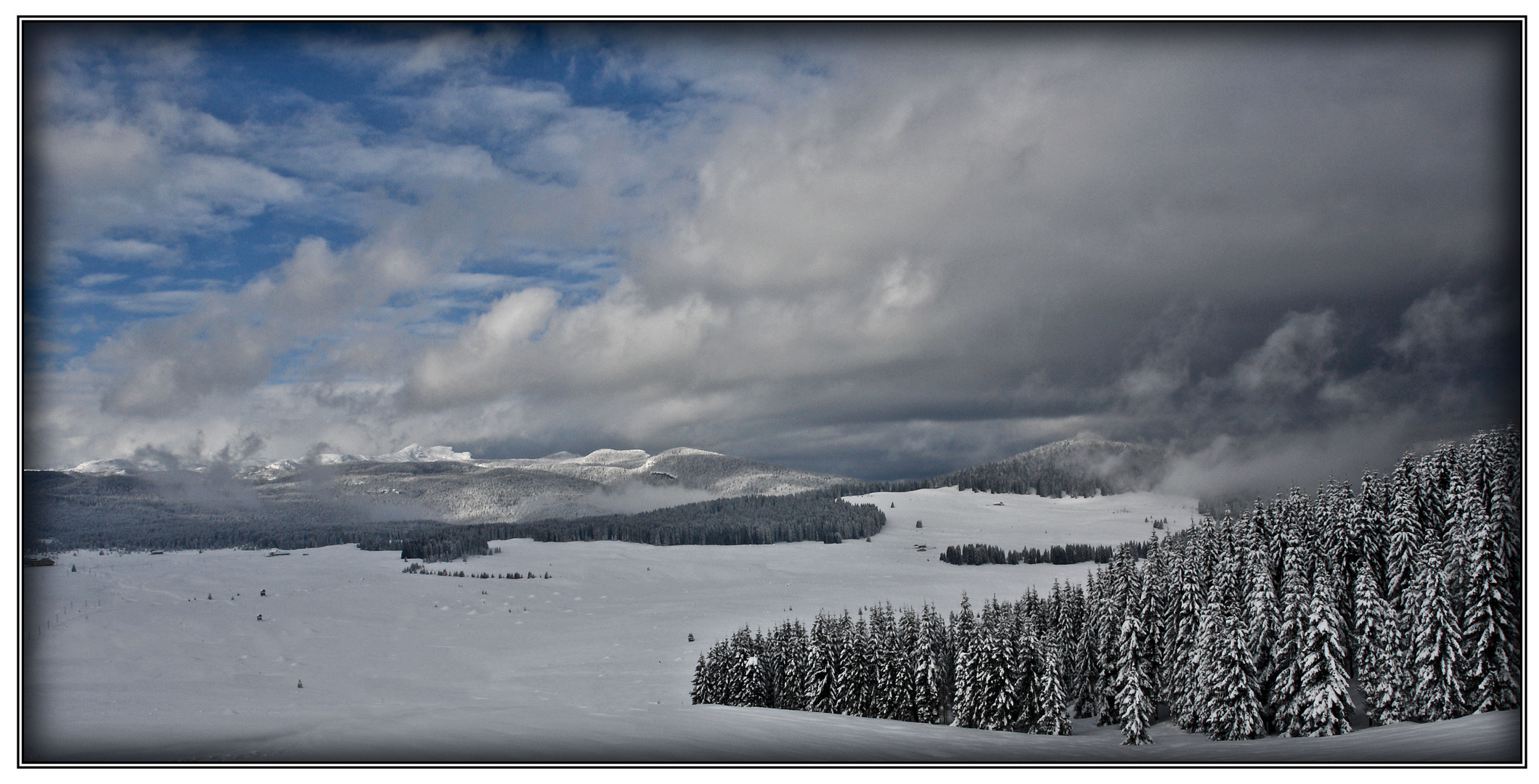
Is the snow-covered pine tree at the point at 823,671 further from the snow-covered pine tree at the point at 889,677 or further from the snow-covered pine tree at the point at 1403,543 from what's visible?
the snow-covered pine tree at the point at 1403,543

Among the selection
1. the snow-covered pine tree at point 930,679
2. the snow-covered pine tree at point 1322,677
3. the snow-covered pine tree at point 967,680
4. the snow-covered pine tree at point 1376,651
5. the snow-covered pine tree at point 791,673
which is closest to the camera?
the snow-covered pine tree at point 1322,677

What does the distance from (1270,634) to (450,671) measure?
55.6 meters

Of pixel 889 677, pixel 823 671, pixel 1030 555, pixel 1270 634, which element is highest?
pixel 1270 634

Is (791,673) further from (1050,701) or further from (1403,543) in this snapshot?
(1403,543)

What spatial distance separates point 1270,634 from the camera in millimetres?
28359

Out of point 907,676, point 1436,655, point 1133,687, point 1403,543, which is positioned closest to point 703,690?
point 907,676

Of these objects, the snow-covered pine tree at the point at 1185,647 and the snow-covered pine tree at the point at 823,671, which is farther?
the snow-covered pine tree at the point at 823,671

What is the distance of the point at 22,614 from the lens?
57.8 feet

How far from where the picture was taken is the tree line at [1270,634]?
71.1 feet

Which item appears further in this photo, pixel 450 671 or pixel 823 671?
pixel 450 671

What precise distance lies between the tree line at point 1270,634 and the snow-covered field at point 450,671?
234 cm

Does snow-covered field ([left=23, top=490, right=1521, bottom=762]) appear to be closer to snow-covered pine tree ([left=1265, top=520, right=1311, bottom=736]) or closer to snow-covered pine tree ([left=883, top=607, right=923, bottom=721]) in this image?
snow-covered pine tree ([left=1265, top=520, right=1311, bottom=736])

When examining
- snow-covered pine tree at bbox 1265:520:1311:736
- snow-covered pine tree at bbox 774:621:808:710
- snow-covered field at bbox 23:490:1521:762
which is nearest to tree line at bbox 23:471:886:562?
snow-covered field at bbox 23:490:1521:762

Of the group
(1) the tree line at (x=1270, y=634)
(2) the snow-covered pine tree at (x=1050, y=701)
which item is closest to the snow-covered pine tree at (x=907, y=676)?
(1) the tree line at (x=1270, y=634)
